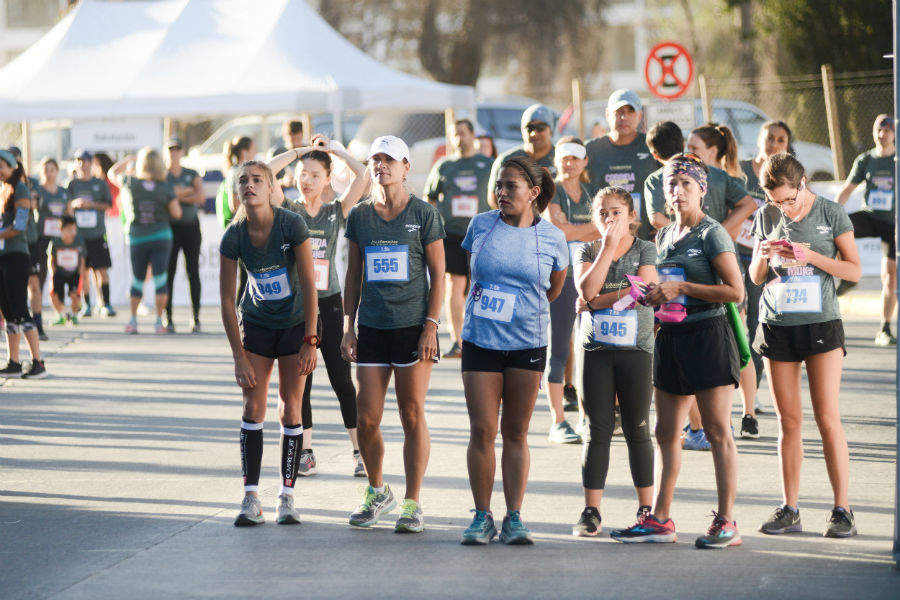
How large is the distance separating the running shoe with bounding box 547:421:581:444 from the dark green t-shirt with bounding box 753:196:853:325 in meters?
2.60

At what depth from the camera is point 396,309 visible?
6715 mm

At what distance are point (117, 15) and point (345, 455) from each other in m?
14.7

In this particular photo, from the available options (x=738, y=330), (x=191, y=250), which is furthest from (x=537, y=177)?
(x=191, y=250)

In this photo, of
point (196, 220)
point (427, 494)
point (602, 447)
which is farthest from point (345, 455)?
point (196, 220)

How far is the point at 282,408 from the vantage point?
7090mm

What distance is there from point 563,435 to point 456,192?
4.90 meters

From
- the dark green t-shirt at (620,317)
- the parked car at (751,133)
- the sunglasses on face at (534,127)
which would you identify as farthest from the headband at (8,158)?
the parked car at (751,133)

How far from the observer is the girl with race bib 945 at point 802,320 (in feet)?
21.3

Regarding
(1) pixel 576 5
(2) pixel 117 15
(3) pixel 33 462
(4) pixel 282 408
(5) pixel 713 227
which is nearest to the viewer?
(5) pixel 713 227

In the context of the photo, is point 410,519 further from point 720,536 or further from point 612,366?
point 720,536

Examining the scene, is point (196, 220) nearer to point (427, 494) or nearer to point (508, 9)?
point (427, 494)

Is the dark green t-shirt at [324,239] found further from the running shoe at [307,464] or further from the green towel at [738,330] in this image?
the green towel at [738,330]

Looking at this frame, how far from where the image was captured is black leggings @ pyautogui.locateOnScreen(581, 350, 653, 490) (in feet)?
21.4

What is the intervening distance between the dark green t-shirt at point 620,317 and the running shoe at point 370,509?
50.1 inches
